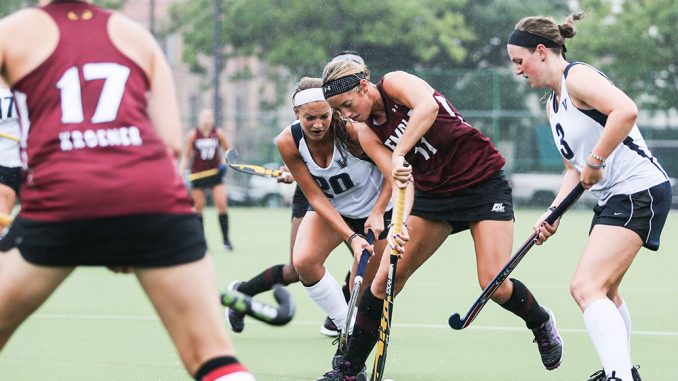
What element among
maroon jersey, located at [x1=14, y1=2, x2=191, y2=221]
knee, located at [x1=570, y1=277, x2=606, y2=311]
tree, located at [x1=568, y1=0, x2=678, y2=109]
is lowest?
tree, located at [x1=568, y1=0, x2=678, y2=109]

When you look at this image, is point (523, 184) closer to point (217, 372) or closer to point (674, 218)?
point (674, 218)

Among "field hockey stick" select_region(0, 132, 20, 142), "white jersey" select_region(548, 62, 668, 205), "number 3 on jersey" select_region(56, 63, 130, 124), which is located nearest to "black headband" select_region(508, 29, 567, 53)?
"white jersey" select_region(548, 62, 668, 205)

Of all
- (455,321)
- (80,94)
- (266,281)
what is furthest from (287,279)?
(80,94)

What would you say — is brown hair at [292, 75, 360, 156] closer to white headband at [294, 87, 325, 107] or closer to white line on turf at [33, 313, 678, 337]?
white headband at [294, 87, 325, 107]

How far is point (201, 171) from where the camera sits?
13984mm

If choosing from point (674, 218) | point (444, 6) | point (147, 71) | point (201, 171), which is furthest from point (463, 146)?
point (444, 6)

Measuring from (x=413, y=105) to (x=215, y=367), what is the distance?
218cm

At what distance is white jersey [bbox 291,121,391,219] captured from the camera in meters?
5.74

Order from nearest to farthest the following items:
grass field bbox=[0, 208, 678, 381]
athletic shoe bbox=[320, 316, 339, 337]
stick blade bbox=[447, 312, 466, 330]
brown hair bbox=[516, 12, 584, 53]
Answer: brown hair bbox=[516, 12, 584, 53] < stick blade bbox=[447, 312, 466, 330] < grass field bbox=[0, 208, 678, 381] < athletic shoe bbox=[320, 316, 339, 337]

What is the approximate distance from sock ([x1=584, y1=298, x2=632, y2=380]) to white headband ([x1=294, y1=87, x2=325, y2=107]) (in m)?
1.63

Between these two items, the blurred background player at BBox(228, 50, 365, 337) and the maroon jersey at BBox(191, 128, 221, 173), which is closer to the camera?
the blurred background player at BBox(228, 50, 365, 337)

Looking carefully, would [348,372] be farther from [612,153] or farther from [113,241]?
[113,241]

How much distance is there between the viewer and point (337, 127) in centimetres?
557

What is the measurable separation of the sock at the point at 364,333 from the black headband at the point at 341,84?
3.04ft
